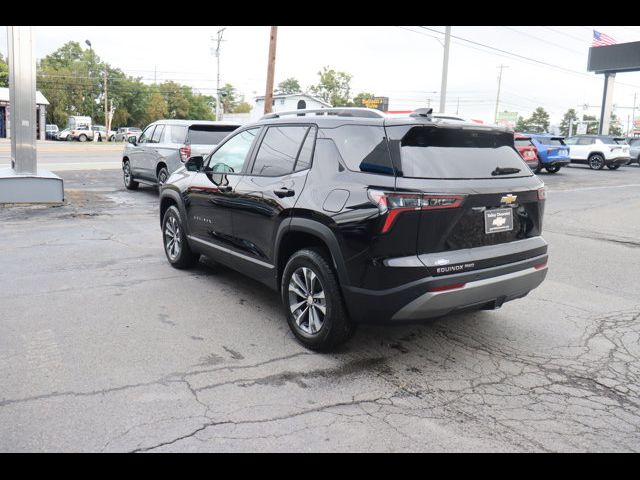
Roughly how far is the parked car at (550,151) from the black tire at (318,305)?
2110 cm

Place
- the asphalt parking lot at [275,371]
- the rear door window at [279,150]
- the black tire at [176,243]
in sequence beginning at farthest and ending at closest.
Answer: the black tire at [176,243]
the rear door window at [279,150]
the asphalt parking lot at [275,371]

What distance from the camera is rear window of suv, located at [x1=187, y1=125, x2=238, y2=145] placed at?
476 inches

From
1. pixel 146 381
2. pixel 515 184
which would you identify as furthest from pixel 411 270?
pixel 146 381

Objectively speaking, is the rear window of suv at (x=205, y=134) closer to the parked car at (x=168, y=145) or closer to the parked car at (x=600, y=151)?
the parked car at (x=168, y=145)

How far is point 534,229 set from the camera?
442cm

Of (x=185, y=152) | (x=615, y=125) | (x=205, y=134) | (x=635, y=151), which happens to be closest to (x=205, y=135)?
(x=205, y=134)

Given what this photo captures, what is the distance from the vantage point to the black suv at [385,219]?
3668 mm

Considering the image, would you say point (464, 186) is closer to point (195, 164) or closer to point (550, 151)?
point (195, 164)

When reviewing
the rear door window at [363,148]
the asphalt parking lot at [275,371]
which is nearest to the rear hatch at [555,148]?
the asphalt parking lot at [275,371]

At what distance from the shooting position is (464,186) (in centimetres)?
383

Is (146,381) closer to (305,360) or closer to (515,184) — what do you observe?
(305,360)

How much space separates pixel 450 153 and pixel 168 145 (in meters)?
9.85

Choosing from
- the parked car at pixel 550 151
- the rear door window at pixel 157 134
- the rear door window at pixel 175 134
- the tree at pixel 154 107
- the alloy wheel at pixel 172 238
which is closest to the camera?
the alloy wheel at pixel 172 238

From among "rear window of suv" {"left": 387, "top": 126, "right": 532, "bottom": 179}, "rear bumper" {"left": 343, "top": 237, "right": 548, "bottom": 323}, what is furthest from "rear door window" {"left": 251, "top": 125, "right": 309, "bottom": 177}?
"rear bumper" {"left": 343, "top": 237, "right": 548, "bottom": 323}
